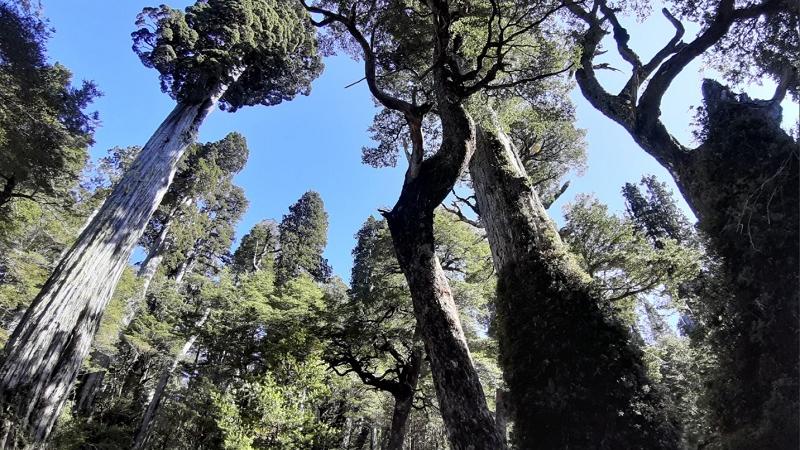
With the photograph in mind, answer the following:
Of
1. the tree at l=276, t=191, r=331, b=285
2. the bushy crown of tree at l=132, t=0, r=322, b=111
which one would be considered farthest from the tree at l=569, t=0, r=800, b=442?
the tree at l=276, t=191, r=331, b=285

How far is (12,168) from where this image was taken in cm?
853

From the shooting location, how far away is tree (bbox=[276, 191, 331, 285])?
2069 cm

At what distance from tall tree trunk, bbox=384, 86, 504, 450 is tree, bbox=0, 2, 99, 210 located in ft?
23.6

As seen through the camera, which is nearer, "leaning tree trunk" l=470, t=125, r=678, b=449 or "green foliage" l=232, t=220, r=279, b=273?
"leaning tree trunk" l=470, t=125, r=678, b=449

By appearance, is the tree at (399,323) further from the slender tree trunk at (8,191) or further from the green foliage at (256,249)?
the green foliage at (256,249)

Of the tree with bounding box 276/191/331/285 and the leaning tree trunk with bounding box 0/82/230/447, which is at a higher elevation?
the tree with bounding box 276/191/331/285

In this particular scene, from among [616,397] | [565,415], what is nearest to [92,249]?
[565,415]

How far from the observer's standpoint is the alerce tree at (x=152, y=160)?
4211 mm

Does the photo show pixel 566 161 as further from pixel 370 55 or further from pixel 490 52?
pixel 370 55

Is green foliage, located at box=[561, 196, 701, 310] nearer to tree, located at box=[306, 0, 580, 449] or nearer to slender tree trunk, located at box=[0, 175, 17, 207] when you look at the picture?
tree, located at box=[306, 0, 580, 449]

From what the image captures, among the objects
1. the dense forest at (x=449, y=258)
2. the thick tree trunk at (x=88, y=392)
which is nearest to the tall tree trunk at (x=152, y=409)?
the dense forest at (x=449, y=258)

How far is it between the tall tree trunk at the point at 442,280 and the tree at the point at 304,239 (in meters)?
15.4

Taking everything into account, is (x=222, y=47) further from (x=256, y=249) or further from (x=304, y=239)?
(x=256, y=249)

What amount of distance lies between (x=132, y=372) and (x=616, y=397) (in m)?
16.4
